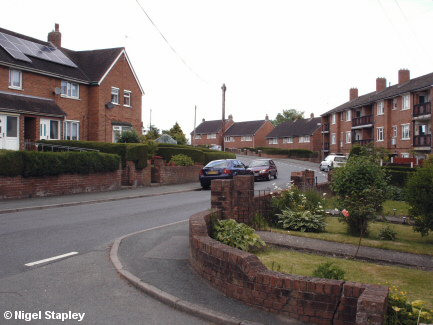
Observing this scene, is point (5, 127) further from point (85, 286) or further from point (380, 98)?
point (380, 98)

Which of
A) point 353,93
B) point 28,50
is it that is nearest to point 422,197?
point 28,50

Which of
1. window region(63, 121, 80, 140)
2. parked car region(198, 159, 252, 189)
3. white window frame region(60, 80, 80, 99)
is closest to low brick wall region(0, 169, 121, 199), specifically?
parked car region(198, 159, 252, 189)

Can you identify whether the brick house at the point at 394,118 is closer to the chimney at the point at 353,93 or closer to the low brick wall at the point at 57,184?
the chimney at the point at 353,93

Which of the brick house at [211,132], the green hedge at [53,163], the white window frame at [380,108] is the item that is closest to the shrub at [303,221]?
the green hedge at [53,163]

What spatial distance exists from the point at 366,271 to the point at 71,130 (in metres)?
27.6

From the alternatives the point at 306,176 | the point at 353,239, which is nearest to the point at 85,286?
the point at 353,239

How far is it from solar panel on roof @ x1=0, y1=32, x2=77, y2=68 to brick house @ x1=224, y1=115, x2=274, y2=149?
5937cm

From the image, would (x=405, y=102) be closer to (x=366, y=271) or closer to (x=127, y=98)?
(x=127, y=98)

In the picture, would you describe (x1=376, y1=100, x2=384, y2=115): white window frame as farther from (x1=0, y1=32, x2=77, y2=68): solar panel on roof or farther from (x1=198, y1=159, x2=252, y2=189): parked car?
(x1=0, y1=32, x2=77, y2=68): solar panel on roof

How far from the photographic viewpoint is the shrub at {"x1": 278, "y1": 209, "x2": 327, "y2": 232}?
897 cm

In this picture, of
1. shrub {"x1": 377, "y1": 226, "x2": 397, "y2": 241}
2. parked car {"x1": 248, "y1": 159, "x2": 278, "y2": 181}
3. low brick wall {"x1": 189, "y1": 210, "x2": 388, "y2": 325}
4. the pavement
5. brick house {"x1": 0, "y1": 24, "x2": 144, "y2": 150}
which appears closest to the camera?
low brick wall {"x1": 189, "y1": 210, "x2": 388, "y2": 325}

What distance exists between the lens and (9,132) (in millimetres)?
23469

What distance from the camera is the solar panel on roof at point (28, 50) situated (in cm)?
2564

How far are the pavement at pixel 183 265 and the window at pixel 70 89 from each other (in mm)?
22465
